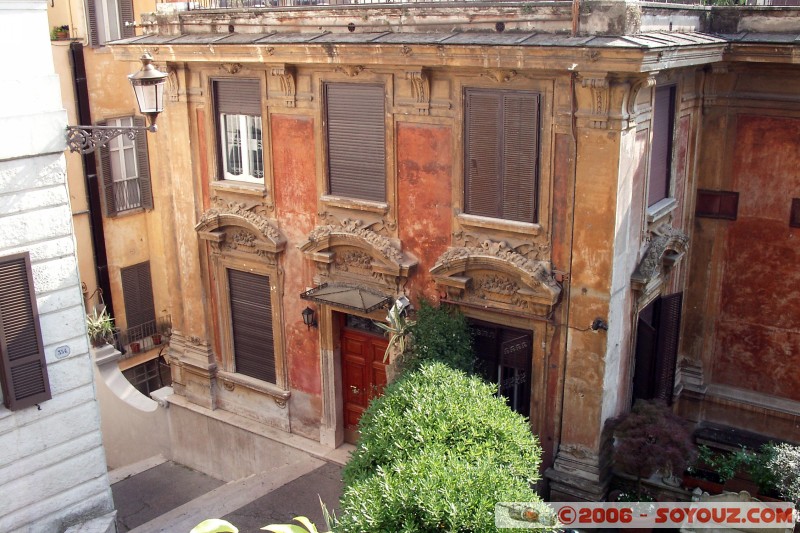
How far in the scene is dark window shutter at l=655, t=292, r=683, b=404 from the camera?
12336mm

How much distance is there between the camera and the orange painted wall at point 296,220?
1315 cm

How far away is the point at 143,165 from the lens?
2003 cm

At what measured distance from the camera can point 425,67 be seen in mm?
11273

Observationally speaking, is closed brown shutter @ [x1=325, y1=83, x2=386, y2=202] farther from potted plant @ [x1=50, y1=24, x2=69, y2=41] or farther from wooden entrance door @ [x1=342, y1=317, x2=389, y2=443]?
potted plant @ [x1=50, y1=24, x2=69, y2=41]

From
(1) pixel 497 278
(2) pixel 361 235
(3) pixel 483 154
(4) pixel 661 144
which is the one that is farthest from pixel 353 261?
(4) pixel 661 144

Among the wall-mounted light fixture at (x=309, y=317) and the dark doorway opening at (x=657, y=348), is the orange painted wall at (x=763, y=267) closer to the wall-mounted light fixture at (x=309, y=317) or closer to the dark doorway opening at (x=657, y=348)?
the dark doorway opening at (x=657, y=348)

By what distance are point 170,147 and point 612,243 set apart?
27.7 ft

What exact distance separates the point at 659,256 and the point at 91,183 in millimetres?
13643

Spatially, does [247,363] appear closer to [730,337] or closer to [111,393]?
[111,393]

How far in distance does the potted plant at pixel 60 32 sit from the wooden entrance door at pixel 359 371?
10.5 metres

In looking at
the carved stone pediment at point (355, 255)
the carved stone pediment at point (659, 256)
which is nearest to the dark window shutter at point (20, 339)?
the carved stone pediment at point (355, 255)

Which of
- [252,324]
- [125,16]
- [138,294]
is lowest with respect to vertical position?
[138,294]

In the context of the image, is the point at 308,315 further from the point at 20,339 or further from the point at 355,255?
the point at 20,339

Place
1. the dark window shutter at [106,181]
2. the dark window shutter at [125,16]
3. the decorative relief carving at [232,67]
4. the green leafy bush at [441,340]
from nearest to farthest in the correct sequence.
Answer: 1. the green leafy bush at [441,340]
2. the decorative relief carving at [232,67]
3. the dark window shutter at [106,181]
4. the dark window shutter at [125,16]
